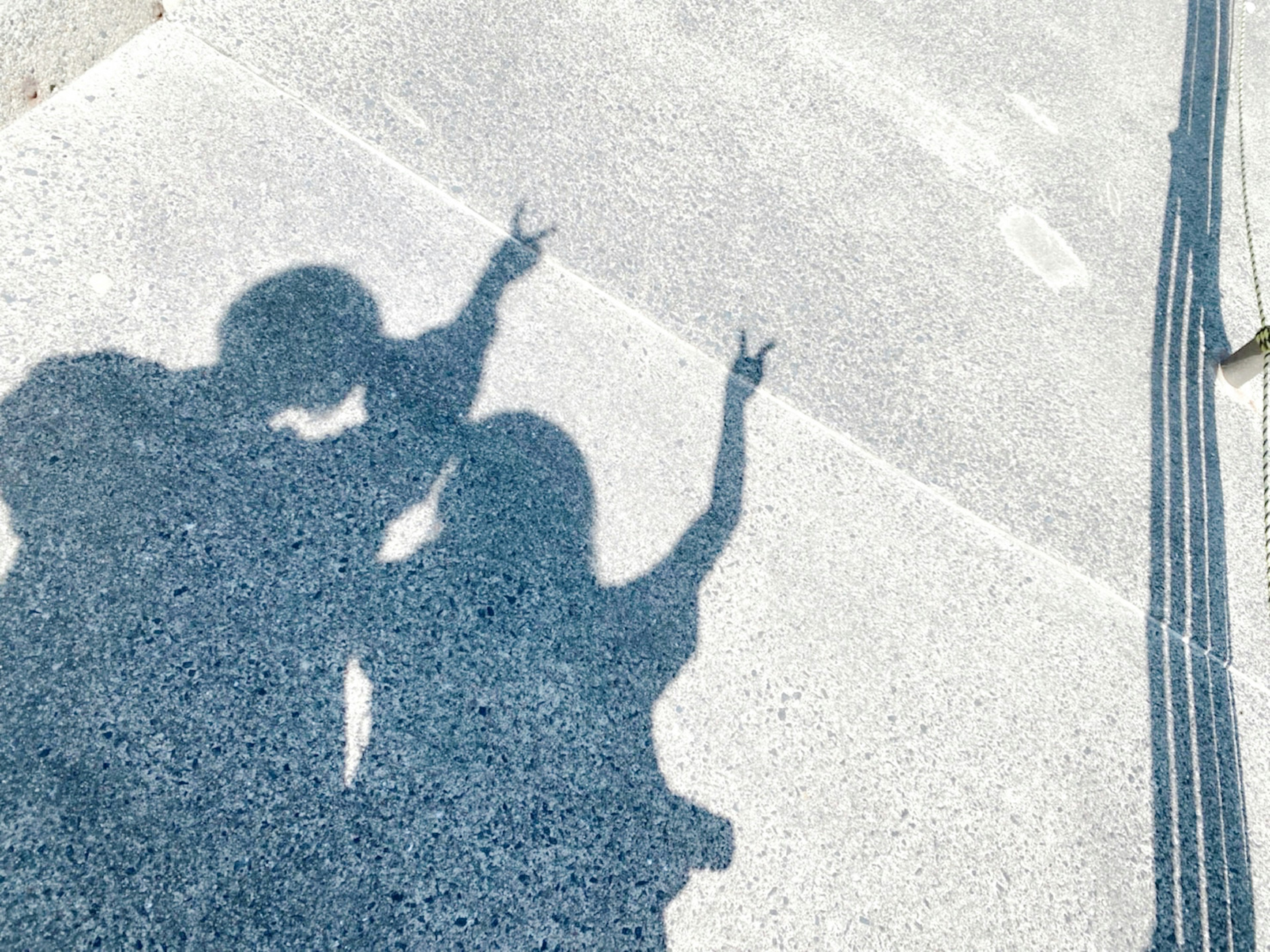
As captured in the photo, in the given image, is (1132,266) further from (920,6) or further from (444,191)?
(444,191)

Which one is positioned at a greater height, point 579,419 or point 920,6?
point 920,6

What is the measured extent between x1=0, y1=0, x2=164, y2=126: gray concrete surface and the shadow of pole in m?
5.40

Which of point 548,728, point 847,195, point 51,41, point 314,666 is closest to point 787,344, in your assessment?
point 847,195

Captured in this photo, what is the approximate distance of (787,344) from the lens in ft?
13.3

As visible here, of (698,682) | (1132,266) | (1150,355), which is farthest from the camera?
(1132,266)

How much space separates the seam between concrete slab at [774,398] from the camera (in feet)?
12.2

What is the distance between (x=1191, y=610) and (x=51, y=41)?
5.62 m

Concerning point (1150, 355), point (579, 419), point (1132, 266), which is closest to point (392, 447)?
point (579, 419)

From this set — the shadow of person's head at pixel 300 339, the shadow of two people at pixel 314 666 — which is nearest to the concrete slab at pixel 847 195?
the shadow of person's head at pixel 300 339

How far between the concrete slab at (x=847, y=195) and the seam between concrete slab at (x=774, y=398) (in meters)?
0.05

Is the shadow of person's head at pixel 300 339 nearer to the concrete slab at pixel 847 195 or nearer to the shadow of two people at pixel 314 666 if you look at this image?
the shadow of two people at pixel 314 666

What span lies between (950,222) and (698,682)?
10.5 ft

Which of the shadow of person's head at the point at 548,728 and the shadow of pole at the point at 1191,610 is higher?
the shadow of pole at the point at 1191,610

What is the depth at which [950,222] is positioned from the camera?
4754mm
